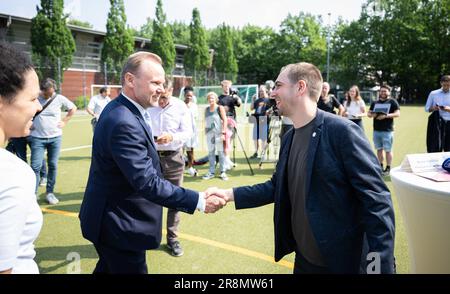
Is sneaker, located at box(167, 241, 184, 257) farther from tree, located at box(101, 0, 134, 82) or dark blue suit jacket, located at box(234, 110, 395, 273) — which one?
tree, located at box(101, 0, 134, 82)

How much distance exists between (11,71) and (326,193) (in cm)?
174

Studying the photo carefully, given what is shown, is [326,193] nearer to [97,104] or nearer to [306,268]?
[306,268]

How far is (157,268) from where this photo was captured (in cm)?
408

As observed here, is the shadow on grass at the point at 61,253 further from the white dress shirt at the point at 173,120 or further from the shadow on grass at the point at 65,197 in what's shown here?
the shadow on grass at the point at 65,197

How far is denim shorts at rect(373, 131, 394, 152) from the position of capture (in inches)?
330

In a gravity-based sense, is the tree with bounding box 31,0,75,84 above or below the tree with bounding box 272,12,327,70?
below

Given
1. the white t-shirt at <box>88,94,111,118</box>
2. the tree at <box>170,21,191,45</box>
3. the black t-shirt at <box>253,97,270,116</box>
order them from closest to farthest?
the white t-shirt at <box>88,94,111,118</box>, the black t-shirt at <box>253,97,270,116</box>, the tree at <box>170,21,191,45</box>

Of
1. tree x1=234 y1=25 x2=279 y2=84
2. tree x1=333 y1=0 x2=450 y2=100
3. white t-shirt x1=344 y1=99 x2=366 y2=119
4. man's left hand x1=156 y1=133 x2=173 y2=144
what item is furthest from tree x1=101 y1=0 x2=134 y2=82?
man's left hand x1=156 y1=133 x2=173 y2=144

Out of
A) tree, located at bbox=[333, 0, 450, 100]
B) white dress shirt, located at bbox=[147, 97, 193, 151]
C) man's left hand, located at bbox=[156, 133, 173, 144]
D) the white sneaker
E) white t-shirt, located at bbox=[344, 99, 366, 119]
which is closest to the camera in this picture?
man's left hand, located at bbox=[156, 133, 173, 144]

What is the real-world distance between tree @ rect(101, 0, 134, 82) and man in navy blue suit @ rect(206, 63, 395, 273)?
122ft

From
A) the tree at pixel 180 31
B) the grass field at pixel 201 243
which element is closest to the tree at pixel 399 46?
the tree at pixel 180 31

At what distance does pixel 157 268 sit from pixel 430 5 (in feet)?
185

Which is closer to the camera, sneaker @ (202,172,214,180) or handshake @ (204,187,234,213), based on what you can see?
handshake @ (204,187,234,213)
